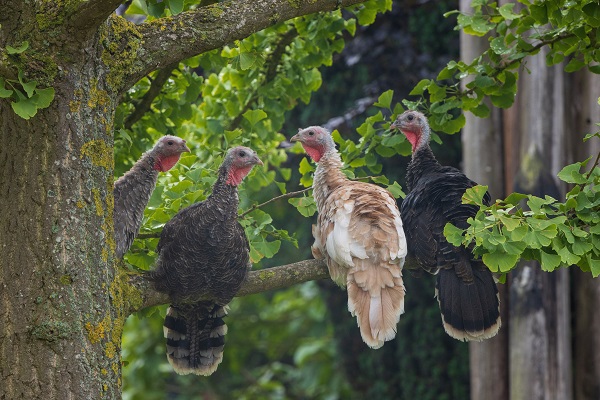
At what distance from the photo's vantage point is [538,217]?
300 centimetres

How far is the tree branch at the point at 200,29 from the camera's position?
9.89ft

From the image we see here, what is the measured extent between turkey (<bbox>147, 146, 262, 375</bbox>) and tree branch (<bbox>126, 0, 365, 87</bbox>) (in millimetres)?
728

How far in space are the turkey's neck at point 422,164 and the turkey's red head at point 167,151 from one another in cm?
104

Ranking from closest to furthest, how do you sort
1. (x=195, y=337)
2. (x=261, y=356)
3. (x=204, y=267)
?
(x=204, y=267) < (x=195, y=337) < (x=261, y=356)

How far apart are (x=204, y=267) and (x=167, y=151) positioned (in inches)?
23.2

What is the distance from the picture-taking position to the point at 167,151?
386 cm

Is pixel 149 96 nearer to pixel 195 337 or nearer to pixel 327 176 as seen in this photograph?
pixel 327 176

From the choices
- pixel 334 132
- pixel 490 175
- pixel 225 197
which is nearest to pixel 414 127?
pixel 334 132

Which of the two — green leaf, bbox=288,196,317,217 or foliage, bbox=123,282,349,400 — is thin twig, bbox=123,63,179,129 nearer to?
green leaf, bbox=288,196,317,217

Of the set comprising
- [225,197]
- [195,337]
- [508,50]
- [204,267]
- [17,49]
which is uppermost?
[508,50]

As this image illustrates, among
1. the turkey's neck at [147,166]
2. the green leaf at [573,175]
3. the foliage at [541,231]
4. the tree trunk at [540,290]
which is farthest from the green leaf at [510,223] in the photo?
the tree trunk at [540,290]

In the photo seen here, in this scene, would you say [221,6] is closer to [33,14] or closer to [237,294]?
[33,14]

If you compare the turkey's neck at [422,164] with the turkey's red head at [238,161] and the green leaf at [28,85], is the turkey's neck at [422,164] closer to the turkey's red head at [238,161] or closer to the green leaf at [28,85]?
the turkey's red head at [238,161]

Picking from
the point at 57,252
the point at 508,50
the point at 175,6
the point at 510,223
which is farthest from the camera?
the point at 508,50
